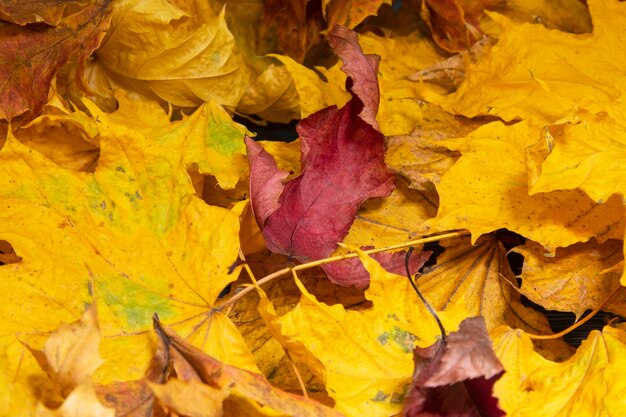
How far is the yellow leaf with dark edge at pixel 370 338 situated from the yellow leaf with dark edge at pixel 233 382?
0.03 metres

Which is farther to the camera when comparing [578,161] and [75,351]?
[578,161]

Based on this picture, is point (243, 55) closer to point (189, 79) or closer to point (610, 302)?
point (189, 79)

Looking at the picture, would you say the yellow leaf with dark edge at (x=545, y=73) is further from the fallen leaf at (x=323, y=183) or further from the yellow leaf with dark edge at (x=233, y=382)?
the yellow leaf with dark edge at (x=233, y=382)

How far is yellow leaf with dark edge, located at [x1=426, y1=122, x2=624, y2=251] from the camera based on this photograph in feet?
1.87

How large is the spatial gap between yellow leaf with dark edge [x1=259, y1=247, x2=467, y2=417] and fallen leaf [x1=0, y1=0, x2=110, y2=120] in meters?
0.28

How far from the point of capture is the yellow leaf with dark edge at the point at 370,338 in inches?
19.3

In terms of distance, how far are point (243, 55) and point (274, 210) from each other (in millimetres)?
266

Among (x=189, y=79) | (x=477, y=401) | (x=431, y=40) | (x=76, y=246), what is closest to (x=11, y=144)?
(x=76, y=246)

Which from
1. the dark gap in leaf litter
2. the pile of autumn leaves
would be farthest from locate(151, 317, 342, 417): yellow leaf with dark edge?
the dark gap in leaf litter

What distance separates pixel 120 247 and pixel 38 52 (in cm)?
20

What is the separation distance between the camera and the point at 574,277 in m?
0.58

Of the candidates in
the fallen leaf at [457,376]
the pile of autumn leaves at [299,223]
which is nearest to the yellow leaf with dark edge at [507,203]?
the pile of autumn leaves at [299,223]

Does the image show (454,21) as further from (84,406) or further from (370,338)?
(84,406)

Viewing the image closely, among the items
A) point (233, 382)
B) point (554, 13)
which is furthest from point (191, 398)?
point (554, 13)
